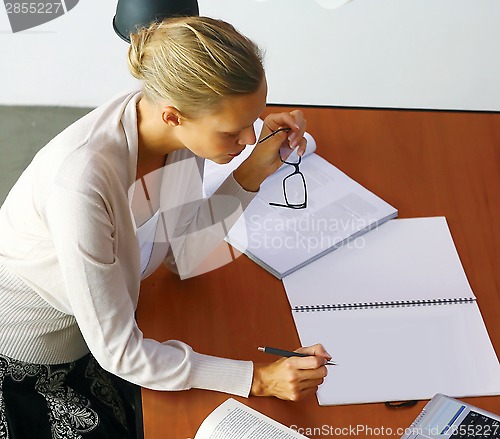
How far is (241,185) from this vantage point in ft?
5.73

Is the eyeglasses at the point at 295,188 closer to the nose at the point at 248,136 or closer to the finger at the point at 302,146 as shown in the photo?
the finger at the point at 302,146

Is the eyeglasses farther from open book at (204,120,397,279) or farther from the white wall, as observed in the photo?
the white wall

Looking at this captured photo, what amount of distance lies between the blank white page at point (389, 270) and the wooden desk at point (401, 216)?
3 centimetres

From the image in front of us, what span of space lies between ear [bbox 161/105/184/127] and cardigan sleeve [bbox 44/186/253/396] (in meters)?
0.18

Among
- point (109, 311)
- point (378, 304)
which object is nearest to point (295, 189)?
point (378, 304)

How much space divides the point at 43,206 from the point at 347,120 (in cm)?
83

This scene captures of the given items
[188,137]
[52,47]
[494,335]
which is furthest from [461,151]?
[52,47]

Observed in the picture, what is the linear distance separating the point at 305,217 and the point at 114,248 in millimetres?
477

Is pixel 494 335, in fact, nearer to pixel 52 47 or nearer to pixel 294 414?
pixel 294 414

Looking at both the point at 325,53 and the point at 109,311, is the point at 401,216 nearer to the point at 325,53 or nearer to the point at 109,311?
the point at 109,311

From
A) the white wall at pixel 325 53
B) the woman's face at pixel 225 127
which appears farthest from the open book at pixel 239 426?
the white wall at pixel 325 53

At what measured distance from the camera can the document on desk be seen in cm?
147

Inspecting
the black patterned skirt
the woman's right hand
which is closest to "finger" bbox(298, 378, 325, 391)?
the woman's right hand

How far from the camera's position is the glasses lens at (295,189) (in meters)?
1.82
